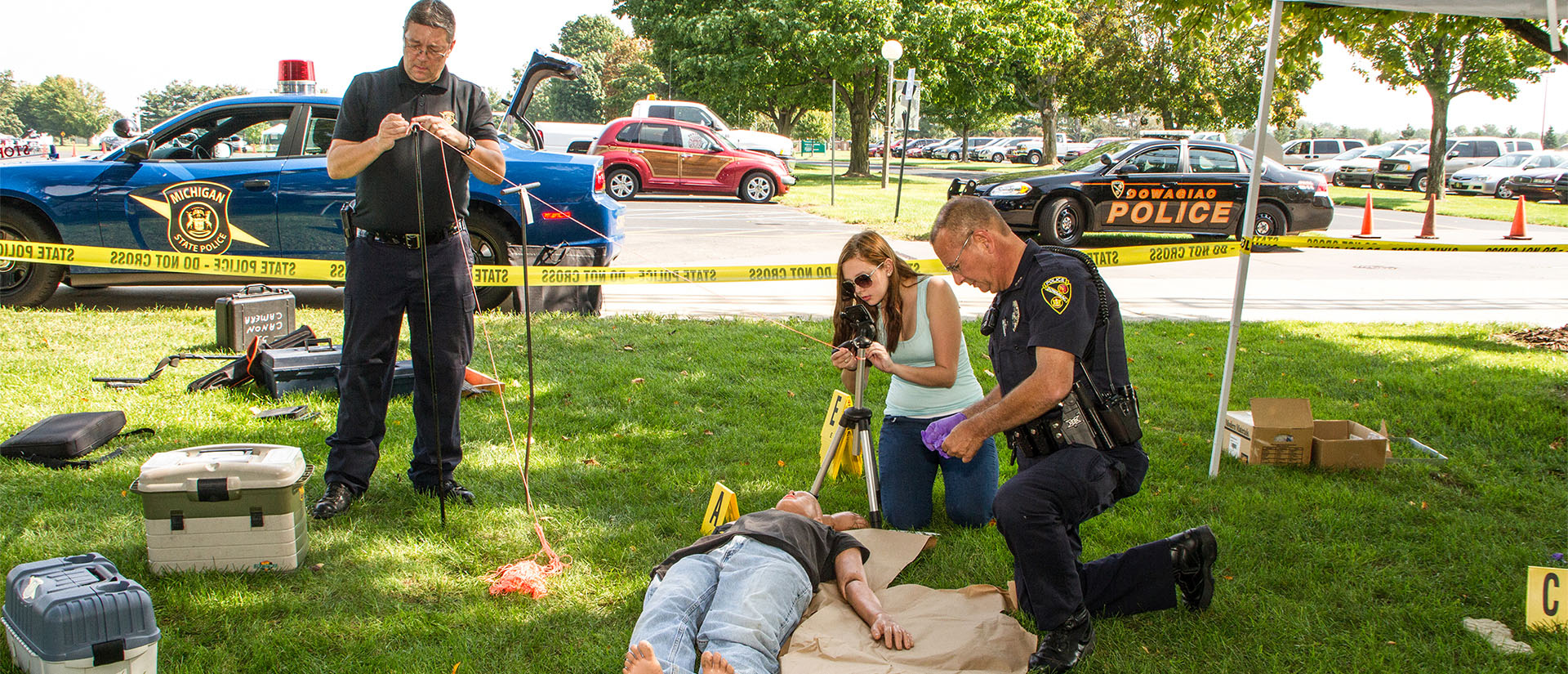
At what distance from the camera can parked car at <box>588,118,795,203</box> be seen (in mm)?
19688

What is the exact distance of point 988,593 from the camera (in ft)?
10.9

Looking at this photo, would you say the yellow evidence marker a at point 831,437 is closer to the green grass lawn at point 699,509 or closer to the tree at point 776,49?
the green grass lawn at point 699,509

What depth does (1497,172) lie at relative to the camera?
28.0 meters

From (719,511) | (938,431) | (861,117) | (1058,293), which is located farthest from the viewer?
(861,117)

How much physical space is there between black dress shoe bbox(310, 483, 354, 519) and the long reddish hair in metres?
2.02

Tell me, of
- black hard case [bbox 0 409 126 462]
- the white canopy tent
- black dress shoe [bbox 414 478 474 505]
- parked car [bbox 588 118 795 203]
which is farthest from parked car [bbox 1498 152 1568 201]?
black hard case [bbox 0 409 126 462]

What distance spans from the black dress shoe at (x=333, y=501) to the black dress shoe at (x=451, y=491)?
0.28 m

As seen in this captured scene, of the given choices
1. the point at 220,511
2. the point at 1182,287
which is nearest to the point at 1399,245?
the point at 220,511

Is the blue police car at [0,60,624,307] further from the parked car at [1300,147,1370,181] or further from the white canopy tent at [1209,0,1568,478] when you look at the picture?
the parked car at [1300,147,1370,181]

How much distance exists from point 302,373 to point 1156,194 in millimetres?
11608

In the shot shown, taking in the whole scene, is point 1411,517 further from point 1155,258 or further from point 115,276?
point 115,276

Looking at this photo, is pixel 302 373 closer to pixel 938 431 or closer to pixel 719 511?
pixel 719 511

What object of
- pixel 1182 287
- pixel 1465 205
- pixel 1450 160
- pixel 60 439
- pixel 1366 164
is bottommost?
pixel 60 439

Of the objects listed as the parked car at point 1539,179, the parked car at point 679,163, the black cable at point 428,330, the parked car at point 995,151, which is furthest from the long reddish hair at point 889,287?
the parked car at point 995,151
